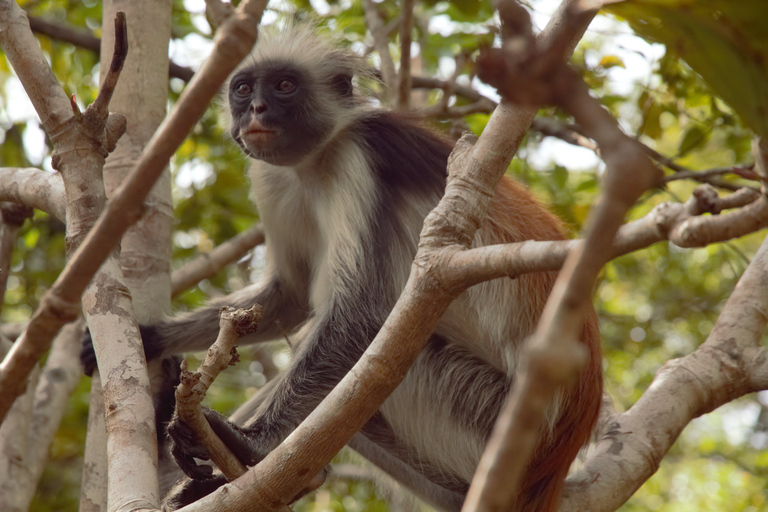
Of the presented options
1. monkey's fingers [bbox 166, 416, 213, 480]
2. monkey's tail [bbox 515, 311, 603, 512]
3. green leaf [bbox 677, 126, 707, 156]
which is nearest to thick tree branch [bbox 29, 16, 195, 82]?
green leaf [bbox 677, 126, 707, 156]

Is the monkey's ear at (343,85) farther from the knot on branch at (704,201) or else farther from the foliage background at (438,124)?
the knot on branch at (704,201)

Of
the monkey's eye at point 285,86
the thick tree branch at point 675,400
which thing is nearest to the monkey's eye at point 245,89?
the monkey's eye at point 285,86

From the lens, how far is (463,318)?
5340mm

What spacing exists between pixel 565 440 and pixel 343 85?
323 cm

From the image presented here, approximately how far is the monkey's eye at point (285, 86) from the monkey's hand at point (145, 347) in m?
1.93

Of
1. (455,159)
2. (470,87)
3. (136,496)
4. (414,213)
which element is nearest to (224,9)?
(455,159)

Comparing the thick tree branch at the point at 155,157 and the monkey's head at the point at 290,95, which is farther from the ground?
the thick tree branch at the point at 155,157

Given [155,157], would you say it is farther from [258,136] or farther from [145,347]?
[145,347]

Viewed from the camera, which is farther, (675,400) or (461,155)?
(675,400)

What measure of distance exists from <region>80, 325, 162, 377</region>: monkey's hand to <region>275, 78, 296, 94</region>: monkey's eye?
193 centimetres

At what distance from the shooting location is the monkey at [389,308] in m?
4.91

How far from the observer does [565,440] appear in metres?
4.90

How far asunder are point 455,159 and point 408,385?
2.27 m

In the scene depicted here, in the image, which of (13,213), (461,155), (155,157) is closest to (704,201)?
(461,155)
